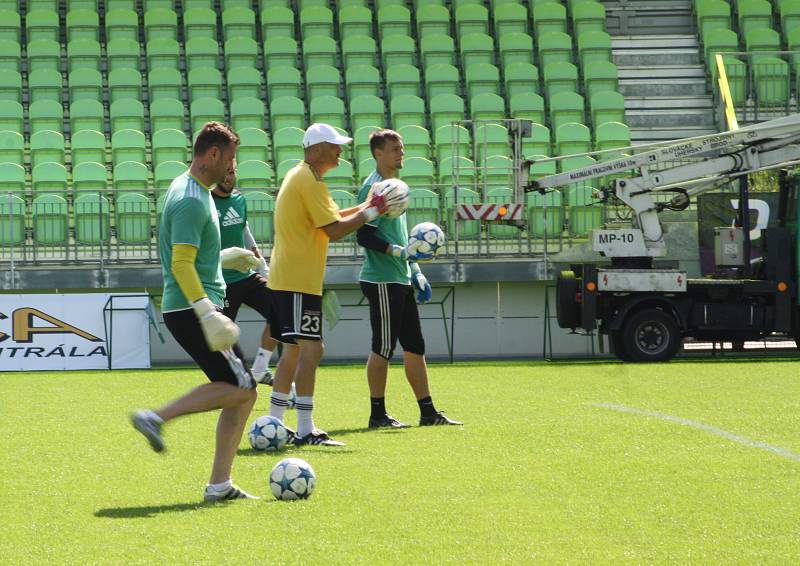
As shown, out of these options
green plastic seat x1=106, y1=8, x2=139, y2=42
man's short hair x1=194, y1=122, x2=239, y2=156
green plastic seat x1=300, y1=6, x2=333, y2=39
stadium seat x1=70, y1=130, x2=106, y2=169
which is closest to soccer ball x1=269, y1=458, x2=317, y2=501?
man's short hair x1=194, y1=122, x2=239, y2=156

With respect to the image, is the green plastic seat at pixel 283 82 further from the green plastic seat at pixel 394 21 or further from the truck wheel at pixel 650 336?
the truck wheel at pixel 650 336

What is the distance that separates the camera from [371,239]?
30.6 ft

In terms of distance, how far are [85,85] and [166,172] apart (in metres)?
3.97

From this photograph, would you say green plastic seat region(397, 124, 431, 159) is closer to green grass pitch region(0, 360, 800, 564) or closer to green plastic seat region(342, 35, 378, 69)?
green plastic seat region(342, 35, 378, 69)

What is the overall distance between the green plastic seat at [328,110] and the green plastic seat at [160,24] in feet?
12.7

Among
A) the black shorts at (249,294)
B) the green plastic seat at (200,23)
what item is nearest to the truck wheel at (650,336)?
the black shorts at (249,294)

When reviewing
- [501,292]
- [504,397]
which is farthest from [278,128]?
[504,397]

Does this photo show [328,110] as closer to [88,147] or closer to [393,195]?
[88,147]

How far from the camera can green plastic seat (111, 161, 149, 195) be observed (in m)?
21.1

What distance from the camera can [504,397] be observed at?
1231 cm

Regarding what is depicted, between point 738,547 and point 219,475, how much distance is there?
97.1 inches

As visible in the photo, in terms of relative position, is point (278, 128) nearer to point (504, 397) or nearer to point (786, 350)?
point (786, 350)

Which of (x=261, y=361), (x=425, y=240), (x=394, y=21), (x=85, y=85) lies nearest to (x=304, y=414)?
(x=425, y=240)

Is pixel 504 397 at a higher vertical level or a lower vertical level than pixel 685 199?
lower
